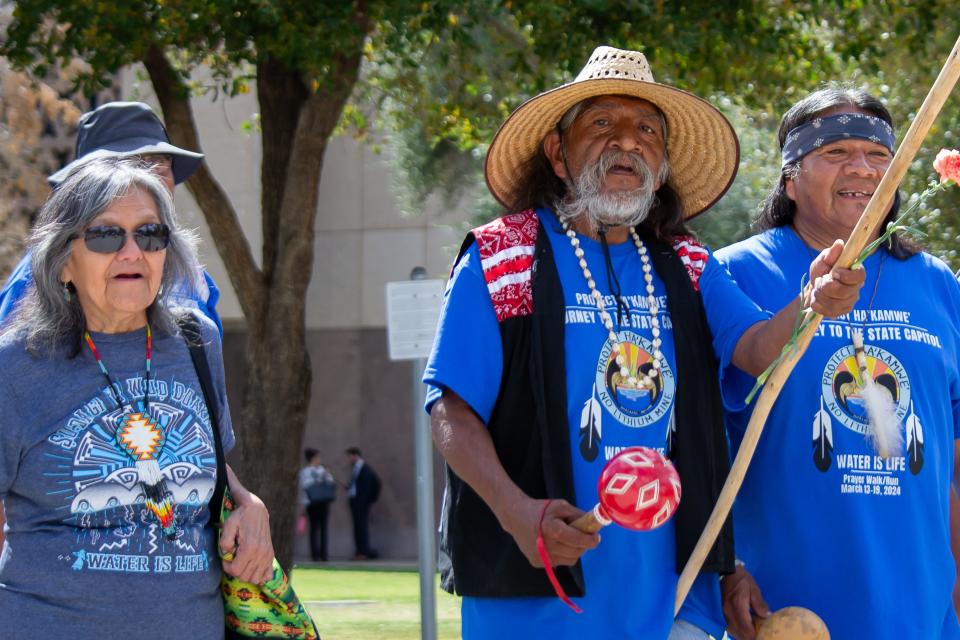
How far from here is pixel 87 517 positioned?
10.5 feet

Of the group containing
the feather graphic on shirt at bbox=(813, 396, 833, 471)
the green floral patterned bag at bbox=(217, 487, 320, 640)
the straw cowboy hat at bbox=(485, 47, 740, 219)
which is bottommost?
the green floral patterned bag at bbox=(217, 487, 320, 640)

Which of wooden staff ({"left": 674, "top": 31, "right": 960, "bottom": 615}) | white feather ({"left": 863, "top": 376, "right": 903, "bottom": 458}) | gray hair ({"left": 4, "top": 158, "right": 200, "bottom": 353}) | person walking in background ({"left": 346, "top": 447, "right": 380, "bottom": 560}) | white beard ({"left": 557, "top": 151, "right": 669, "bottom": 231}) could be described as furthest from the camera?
person walking in background ({"left": 346, "top": 447, "right": 380, "bottom": 560})

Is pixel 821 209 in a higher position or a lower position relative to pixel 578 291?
higher

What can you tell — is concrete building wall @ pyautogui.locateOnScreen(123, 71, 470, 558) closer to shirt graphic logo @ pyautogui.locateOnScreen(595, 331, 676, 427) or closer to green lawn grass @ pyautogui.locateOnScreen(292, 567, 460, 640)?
green lawn grass @ pyautogui.locateOnScreen(292, 567, 460, 640)

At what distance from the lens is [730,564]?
3600mm

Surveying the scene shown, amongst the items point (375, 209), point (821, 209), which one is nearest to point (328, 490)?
point (375, 209)

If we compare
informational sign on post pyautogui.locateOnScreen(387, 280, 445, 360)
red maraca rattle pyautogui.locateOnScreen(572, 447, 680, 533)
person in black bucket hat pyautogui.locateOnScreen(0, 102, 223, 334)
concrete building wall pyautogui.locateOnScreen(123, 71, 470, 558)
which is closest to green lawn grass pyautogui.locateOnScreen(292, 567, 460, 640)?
informational sign on post pyautogui.locateOnScreen(387, 280, 445, 360)

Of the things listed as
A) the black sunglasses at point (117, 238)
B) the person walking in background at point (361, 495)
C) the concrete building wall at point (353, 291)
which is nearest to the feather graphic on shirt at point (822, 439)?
the black sunglasses at point (117, 238)

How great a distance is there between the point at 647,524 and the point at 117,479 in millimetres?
1218

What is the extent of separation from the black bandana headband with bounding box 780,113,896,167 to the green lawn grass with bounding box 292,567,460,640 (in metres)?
6.97

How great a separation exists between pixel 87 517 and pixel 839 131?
91.5 inches

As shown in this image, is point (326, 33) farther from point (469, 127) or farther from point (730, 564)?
point (730, 564)

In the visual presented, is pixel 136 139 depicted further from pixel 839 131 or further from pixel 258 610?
pixel 839 131

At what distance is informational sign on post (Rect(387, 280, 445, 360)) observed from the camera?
357 inches
